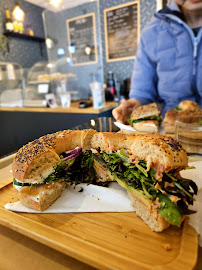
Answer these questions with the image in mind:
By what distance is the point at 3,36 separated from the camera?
189 inches

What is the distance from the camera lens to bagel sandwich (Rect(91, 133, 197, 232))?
2.35 feet

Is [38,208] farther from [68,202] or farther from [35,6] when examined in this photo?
[35,6]

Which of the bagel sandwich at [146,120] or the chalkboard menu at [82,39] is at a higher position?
the chalkboard menu at [82,39]

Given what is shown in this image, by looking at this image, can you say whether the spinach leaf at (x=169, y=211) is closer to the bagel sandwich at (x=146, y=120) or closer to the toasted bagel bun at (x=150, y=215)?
the toasted bagel bun at (x=150, y=215)

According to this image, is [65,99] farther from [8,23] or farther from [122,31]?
[8,23]

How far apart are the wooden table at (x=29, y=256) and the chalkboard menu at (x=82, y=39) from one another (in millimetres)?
3020

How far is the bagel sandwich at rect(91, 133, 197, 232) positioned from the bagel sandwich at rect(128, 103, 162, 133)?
0.92m

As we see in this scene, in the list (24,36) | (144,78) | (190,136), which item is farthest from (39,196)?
(24,36)

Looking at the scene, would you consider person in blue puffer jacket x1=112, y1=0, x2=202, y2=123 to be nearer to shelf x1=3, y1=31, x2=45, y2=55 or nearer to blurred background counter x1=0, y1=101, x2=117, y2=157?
blurred background counter x1=0, y1=101, x2=117, y2=157

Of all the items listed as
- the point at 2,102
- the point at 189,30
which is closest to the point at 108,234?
the point at 189,30

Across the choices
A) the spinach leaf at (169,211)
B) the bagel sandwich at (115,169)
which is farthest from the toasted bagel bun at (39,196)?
the spinach leaf at (169,211)

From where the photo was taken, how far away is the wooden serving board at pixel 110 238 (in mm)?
606

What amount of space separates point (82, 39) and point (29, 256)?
372 cm

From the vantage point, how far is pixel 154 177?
0.78m
